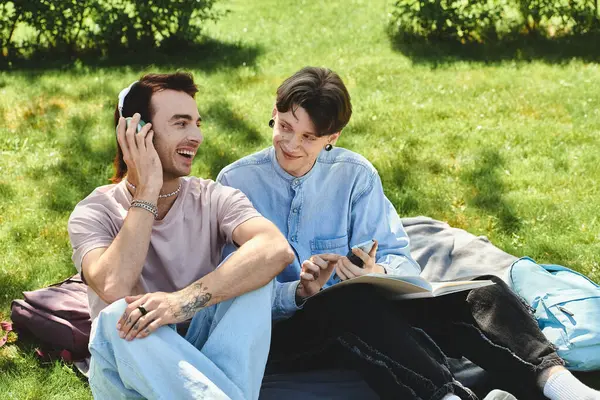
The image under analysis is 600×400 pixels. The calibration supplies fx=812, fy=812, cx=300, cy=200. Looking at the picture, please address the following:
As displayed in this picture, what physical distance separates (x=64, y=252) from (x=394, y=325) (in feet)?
8.65

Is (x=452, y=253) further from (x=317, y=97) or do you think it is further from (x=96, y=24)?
(x=96, y=24)

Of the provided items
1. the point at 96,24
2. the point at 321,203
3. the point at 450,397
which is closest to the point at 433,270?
the point at 321,203

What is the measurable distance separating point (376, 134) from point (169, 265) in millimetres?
3555

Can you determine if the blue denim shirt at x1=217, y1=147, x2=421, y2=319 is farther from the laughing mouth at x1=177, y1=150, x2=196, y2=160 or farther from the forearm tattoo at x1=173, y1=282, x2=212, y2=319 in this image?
the forearm tattoo at x1=173, y1=282, x2=212, y2=319

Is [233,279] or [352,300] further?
[352,300]

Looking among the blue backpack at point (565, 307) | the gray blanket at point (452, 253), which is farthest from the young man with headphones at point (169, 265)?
the gray blanket at point (452, 253)

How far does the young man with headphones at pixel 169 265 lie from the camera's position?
3.03m

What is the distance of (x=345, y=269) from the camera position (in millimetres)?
3516

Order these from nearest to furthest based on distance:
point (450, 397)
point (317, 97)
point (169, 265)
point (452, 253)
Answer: point (450, 397), point (169, 265), point (317, 97), point (452, 253)

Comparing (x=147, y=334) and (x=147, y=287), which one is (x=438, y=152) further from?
(x=147, y=334)

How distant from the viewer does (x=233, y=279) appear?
325 cm

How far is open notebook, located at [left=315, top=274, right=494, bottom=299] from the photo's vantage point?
334 centimetres

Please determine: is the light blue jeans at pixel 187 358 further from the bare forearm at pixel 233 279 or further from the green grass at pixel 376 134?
the green grass at pixel 376 134

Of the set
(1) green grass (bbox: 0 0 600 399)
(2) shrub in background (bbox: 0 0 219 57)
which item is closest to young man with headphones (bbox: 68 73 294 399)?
(1) green grass (bbox: 0 0 600 399)
